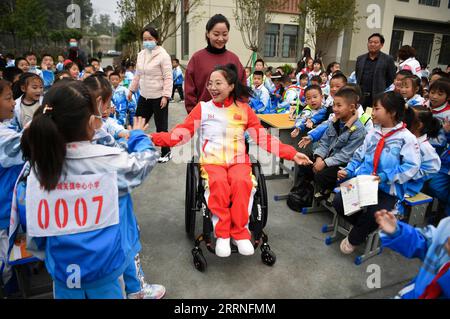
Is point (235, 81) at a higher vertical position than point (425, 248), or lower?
higher

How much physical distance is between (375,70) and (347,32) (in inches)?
470

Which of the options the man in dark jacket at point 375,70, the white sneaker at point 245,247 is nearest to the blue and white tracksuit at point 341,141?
the white sneaker at point 245,247

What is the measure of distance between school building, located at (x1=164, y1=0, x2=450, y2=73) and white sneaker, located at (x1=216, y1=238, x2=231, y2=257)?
514 inches

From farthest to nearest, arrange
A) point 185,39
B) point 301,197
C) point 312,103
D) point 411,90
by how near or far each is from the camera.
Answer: point 185,39
point 312,103
point 411,90
point 301,197

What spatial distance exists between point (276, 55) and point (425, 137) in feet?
47.4

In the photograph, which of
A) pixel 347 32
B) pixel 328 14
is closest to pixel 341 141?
pixel 328 14

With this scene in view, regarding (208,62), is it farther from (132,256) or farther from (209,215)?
(132,256)

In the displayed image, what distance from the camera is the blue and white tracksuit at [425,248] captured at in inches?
48.7

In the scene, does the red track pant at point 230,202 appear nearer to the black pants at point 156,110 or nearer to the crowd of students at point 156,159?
the crowd of students at point 156,159

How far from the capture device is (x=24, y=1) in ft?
48.4

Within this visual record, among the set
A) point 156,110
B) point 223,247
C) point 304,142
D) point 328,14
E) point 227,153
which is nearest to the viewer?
point 223,247

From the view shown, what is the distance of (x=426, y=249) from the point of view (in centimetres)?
132

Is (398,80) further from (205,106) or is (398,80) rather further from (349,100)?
(205,106)
